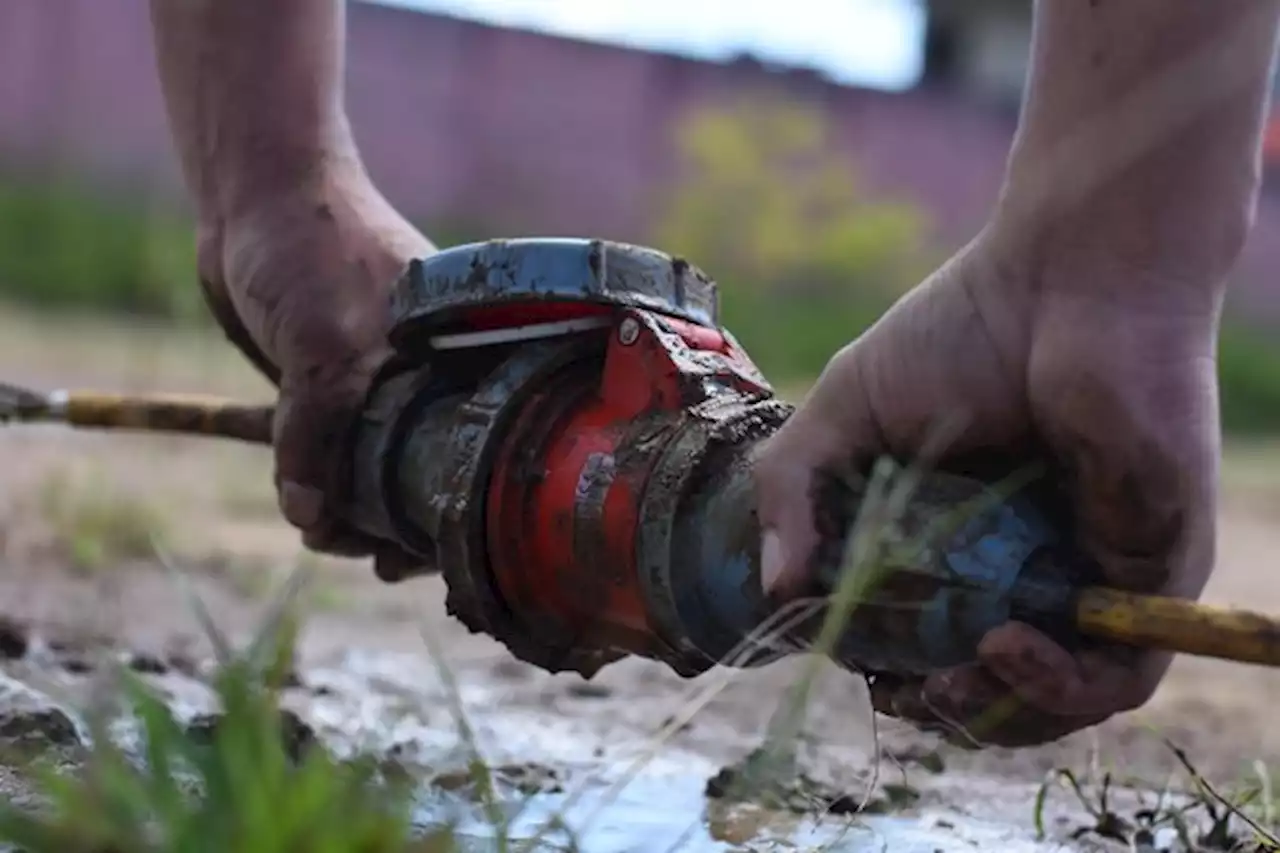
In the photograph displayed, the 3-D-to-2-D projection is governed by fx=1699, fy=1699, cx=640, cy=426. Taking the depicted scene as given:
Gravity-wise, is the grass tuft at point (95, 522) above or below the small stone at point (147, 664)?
below

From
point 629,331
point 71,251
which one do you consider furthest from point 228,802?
point 71,251

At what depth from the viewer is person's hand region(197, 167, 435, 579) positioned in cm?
148

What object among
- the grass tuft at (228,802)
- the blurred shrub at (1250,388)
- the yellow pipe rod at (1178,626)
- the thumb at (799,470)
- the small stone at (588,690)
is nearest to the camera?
the grass tuft at (228,802)

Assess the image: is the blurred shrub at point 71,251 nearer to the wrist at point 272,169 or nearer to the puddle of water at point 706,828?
the wrist at point 272,169

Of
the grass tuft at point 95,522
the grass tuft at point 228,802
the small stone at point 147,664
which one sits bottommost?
the grass tuft at point 95,522

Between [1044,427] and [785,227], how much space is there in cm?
914

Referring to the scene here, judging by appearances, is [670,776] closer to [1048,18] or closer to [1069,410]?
[1069,410]

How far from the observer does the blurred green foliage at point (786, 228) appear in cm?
993

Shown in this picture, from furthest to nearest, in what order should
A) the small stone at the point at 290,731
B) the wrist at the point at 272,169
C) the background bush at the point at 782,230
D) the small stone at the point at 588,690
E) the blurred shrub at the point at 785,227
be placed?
the blurred shrub at the point at 785,227
the background bush at the point at 782,230
the small stone at the point at 588,690
the wrist at the point at 272,169
the small stone at the point at 290,731

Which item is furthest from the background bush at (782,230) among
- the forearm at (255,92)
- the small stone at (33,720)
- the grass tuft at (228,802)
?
the grass tuft at (228,802)

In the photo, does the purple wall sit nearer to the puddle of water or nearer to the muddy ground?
the muddy ground

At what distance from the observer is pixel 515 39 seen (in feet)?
35.0

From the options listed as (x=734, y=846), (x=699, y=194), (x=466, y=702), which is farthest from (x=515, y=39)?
(x=734, y=846)

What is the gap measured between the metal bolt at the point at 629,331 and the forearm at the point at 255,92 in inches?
18.2
